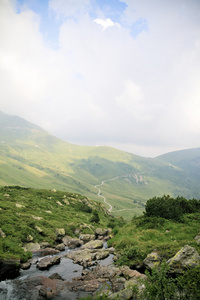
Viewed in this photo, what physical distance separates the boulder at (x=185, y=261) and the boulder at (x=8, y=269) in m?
22.6

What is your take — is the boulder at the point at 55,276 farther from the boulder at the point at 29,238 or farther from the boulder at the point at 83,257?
the boulder at the point at 29,238

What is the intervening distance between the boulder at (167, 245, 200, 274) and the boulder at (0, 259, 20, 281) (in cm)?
2260

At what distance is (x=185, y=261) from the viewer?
20078 mm

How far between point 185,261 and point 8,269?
25065mm

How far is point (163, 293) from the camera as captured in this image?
14.4 metres

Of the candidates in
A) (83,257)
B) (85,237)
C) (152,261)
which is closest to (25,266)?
(83,257)

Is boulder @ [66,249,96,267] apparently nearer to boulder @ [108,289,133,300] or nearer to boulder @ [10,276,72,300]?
boulder @ [10,276,72,300]

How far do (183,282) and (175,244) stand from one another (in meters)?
15.1

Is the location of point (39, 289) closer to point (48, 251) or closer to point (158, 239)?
point (48, 251)

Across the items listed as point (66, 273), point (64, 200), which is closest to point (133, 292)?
point (66, 273)

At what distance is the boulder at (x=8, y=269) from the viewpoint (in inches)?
909

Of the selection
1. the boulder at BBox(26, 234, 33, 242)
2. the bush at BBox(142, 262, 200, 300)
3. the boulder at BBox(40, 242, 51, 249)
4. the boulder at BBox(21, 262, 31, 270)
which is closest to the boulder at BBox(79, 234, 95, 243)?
the boulder at BBox(40, 242, 51, 249)

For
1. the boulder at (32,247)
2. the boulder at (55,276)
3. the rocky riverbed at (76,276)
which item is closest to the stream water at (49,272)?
the rocky riverbed at (76,276)

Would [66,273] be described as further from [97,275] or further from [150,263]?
[150,263]
